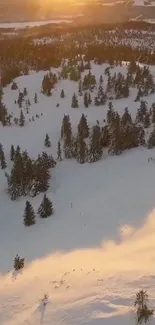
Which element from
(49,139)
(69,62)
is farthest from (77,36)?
(49,139)

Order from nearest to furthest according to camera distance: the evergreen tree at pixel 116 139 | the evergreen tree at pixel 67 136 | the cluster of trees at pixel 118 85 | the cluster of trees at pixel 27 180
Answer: the cluster of trees at pixel 27 180, the evergreen tree at pixel 116 139, the evergreen tree at pixel 67 136, the cluster of trees at pixel 118 85

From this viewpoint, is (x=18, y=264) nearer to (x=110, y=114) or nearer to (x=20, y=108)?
(x=110, y=114)

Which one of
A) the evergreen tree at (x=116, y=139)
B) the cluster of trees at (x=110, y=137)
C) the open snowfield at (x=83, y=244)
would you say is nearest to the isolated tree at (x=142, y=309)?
the open snowfield at (x=83, y=244)

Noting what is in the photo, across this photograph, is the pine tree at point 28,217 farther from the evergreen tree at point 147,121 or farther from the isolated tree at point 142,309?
the evergreen tree at point 147,121

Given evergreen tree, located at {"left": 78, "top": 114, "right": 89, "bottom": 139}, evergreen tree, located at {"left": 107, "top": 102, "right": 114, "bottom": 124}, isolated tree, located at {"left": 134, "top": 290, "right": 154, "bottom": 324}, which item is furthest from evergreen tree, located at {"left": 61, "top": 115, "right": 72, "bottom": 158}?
isolated tree, located at {"left": 134, "top": 290, "right": 154, "bottom": 324}

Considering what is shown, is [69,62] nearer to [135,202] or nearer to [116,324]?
[135,202]

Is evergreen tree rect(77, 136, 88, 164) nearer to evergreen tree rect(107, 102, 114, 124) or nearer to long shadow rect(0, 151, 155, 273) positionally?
long shadow rect(0, 151, 155, 273)
